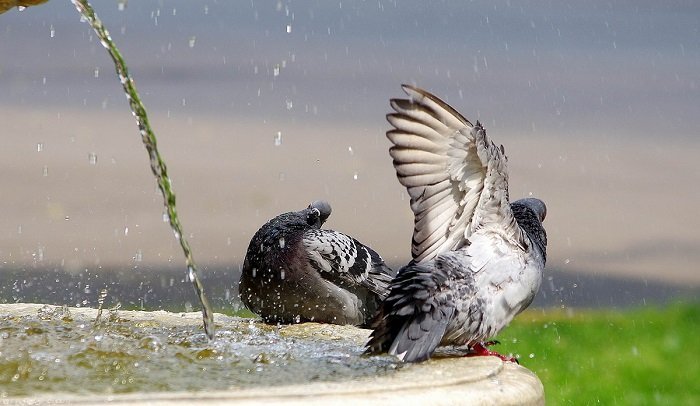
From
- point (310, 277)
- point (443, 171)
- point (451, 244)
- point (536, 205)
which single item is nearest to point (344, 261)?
point (310, 277)

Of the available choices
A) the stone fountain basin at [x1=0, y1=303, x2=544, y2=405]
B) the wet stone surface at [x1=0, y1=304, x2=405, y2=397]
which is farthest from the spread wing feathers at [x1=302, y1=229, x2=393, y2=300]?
the stone fountain basin at [x1=0, y1=303, x2=544, y2=405]

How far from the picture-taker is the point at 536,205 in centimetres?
427

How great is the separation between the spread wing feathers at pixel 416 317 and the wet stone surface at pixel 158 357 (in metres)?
0.08

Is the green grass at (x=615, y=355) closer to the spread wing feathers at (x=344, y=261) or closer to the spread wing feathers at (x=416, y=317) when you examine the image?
the spread wing feathers at (x=344, y=261)

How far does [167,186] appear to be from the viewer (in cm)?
378

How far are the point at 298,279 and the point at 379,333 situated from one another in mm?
1517

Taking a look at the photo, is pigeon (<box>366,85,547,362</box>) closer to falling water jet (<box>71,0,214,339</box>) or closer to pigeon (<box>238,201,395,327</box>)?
falling water jet (<box>71,0,214,339</box>)

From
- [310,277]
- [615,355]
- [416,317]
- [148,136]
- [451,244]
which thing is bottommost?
[615,355]

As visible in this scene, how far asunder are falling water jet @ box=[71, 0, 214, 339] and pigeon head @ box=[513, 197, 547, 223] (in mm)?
1501

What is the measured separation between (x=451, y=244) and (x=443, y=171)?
0.29 m

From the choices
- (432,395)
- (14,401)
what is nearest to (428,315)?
(432,395)

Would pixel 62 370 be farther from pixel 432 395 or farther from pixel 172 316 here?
pixel 172 316

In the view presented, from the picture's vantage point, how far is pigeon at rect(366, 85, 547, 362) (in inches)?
129

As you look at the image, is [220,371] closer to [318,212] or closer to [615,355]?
[318,212]
